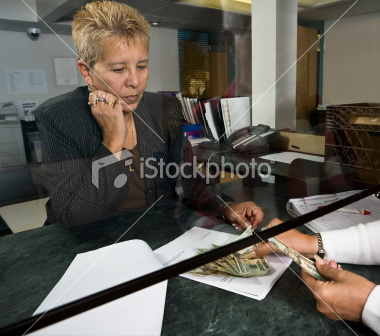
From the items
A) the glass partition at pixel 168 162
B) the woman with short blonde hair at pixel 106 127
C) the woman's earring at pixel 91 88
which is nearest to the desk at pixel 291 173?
the glass partition at pixel 168 162

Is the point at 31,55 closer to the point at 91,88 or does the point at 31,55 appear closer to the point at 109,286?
the point at 91,88

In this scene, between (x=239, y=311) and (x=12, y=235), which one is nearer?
(x=12, y=235)

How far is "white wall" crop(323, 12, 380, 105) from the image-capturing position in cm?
75

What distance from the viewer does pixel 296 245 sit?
0.66 meters

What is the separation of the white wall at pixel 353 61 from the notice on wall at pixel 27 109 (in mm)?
691

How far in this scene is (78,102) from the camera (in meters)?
0.39

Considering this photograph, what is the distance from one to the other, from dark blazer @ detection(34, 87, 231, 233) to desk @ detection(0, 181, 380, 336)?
0.03 meters

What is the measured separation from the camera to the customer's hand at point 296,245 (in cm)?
63

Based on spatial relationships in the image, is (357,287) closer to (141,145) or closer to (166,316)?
(166,316)

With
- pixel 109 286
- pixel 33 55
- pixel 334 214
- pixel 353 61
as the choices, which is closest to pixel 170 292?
pixel 109 286

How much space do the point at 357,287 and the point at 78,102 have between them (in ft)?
1.74

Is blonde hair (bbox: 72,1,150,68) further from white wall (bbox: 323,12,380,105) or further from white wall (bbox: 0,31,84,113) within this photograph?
white wall (bbox: 323,12,380,105)

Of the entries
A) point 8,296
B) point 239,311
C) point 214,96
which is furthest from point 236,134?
point 8,296

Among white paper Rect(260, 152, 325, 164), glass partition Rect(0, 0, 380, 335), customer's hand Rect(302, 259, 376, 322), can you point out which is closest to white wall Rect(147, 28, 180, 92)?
glass partition Rect(0, 0, 380, 335)
